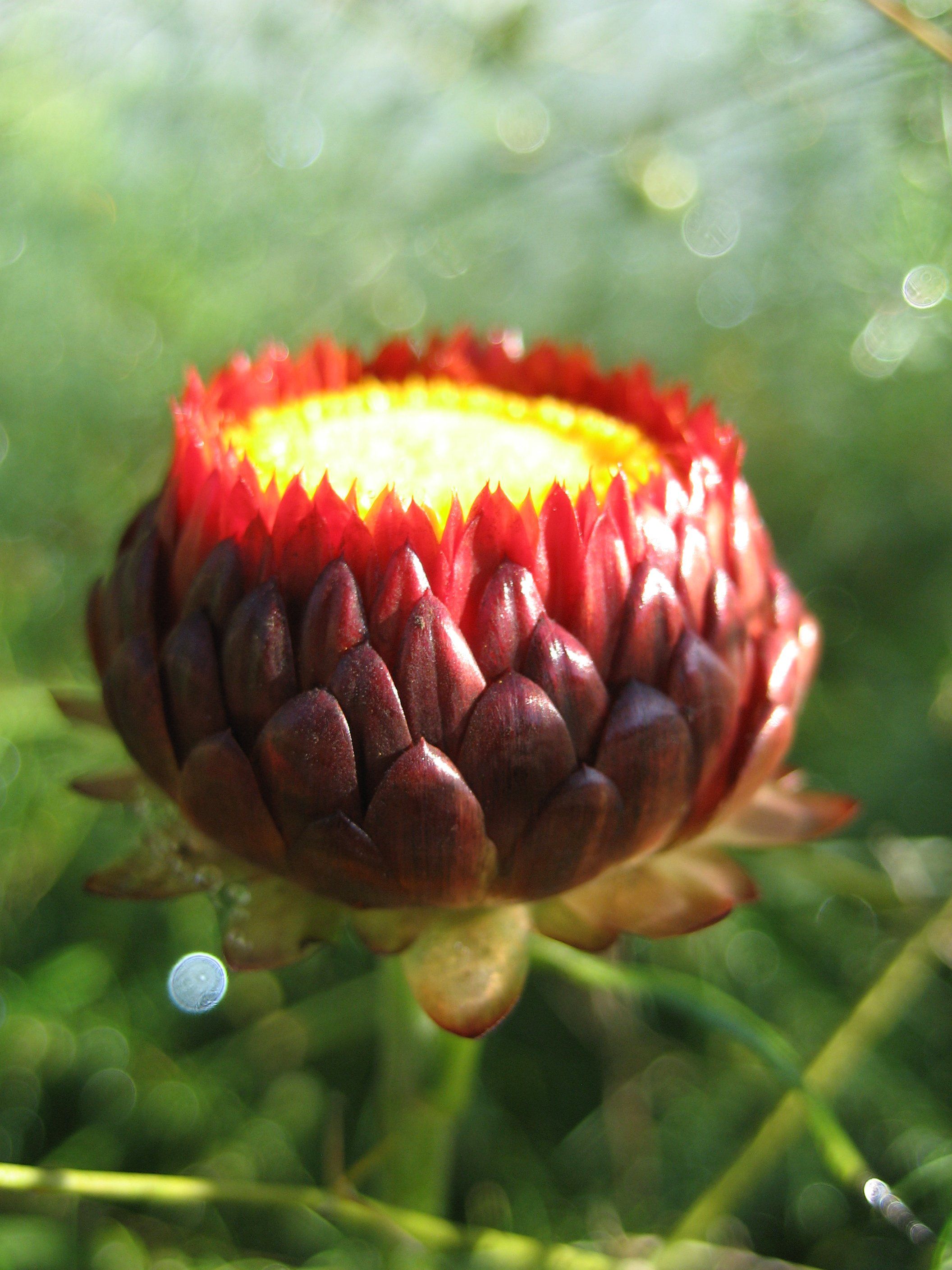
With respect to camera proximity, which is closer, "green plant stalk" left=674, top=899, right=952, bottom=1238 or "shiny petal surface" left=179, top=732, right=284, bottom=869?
"shiny petal surface" left=179, top=732, right=284, bottom=869

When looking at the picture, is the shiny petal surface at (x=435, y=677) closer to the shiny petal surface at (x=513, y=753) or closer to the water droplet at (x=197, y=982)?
the shiny petal surface at (x=513, y=753)

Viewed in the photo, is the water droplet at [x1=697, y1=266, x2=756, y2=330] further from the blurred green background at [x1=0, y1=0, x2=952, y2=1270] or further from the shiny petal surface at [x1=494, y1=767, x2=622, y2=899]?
the shiny petal surface at [x1=494, y1=767, x2=622, y2=899]

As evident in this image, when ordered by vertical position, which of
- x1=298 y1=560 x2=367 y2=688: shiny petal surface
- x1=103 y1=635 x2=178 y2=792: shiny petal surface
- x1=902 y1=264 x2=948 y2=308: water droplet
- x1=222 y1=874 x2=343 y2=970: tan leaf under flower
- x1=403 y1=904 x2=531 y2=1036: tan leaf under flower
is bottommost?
x1=222 y1=874 x2=343 y2=970: tan leaf under flower

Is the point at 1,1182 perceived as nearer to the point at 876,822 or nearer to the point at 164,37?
the point at 876,822

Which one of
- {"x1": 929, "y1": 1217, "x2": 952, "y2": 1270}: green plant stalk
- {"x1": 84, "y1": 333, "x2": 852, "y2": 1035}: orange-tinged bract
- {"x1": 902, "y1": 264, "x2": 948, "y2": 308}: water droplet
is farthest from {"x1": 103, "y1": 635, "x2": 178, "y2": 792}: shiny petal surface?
{"x1": 902, "y1": 264, "x2": 948, "y2": 308}: water droplet

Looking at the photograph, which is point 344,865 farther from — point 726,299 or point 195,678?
point 726,299

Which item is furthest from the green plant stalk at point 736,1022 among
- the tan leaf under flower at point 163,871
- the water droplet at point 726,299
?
the water droplet at point 726,299

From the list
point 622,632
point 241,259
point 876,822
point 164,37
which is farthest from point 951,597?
point 164,37

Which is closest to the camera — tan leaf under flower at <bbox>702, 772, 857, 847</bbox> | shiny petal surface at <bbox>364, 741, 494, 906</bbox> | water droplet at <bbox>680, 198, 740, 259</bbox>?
shiny petal surface at <bbox>364, 741, 494, 906</bbox>

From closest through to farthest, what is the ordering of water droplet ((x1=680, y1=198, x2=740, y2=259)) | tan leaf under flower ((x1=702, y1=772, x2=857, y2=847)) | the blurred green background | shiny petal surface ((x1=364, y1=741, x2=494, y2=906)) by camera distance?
shiny petal surface ((x1=364, y1=741, x2=494, y2=906)), tan leaf under flower ((x1=702, y1=772, x2=857, y2=847)), the blurred green background, water droplet ((x1=680, y1=198, x2=740, y2=259))
